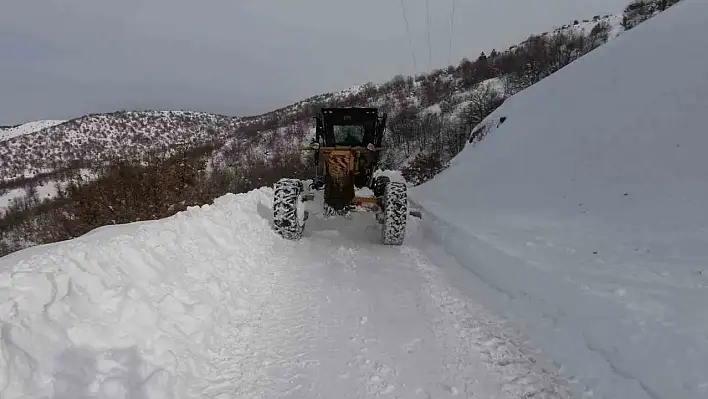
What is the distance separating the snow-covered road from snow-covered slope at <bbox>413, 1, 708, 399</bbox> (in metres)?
0.59

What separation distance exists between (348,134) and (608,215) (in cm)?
515

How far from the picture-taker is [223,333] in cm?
420

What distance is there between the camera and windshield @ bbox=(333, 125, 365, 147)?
9.16m

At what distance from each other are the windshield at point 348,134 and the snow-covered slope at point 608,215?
2589 millimetres

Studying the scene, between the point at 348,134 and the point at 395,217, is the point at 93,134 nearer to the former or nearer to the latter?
the point at 348,134

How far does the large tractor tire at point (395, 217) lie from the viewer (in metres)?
7.91

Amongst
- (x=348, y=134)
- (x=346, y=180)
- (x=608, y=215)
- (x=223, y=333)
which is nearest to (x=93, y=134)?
(x=348, y=134)

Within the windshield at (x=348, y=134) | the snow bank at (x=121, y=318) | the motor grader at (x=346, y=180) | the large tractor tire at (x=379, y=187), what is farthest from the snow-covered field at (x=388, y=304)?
the windshield at (x=348, y=134)

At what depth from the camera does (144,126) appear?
16025 centimetres

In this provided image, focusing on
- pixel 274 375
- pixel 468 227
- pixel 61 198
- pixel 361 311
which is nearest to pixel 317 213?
pixel 468 227

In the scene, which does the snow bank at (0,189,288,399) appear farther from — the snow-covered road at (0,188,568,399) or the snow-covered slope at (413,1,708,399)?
the snow-covered slope at (413,1,708,399)

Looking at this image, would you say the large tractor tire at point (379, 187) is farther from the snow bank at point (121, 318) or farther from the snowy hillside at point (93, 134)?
the snowy hillside at point (93, 134)

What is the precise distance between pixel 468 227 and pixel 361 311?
4.70m

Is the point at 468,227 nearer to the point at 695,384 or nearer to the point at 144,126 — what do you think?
the point at 695,384
